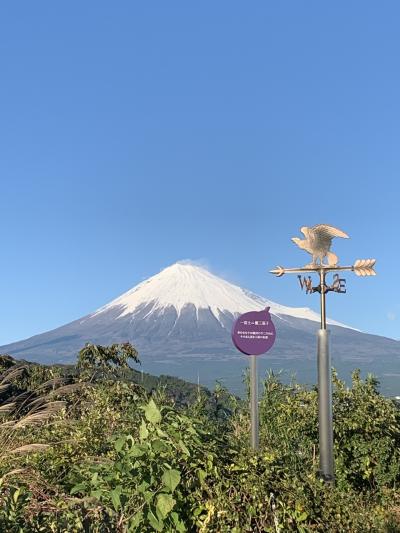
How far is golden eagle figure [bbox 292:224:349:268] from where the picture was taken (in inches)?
298

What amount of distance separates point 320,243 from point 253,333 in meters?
1.33

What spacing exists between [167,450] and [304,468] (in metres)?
3.29

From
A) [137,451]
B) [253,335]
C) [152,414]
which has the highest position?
[253,335]

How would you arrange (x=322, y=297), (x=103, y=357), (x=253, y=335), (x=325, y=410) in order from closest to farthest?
1. (x=325, y=410)
2. (x=253, y=335)
3. (x=322, y=297)
4. (x=103, y=357)

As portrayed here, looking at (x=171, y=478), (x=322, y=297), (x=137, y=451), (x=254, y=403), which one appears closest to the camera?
(x=171, y=478)

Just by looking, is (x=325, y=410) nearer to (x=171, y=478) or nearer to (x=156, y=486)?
(x=156, y=486)

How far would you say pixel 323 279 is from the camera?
7430 mm

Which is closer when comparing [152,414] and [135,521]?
[135,521]

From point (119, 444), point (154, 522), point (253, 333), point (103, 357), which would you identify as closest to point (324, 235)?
point (253, 333)

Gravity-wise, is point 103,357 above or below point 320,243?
below

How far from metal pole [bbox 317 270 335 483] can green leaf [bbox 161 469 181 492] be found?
9.87ft

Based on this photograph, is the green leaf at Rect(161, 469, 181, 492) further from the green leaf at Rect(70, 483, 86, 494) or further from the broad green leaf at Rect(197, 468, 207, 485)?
the green leaf at Rect(70, 483, 86, 494)

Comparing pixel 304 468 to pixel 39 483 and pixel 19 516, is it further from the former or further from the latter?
pixel 19 516

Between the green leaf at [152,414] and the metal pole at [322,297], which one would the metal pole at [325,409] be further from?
the green leaf at [152,414]
